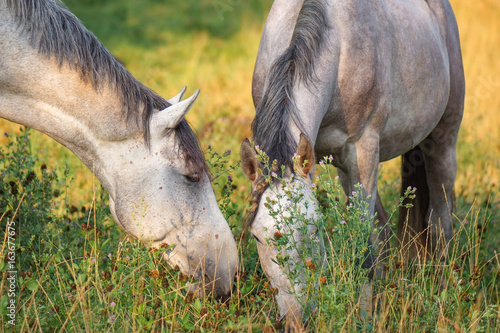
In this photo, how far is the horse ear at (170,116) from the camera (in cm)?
296

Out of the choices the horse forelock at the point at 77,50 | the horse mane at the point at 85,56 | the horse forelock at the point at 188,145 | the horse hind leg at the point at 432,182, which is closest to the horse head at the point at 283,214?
the horse forelock at the point at 188,145

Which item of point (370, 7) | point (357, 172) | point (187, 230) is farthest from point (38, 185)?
point (370, 7)

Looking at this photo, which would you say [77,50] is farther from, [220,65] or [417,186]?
[220,65]

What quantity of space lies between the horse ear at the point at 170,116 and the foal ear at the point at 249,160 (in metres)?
0.33

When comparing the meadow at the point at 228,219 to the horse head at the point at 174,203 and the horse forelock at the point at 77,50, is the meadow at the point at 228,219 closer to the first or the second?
the horse head at the point at 174,203

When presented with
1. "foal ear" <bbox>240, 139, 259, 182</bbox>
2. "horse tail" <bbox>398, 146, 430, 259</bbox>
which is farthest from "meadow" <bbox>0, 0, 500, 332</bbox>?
"foal ear" <bbox>240, 139, 259, 182</bbox>

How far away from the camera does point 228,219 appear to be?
3.70 meters

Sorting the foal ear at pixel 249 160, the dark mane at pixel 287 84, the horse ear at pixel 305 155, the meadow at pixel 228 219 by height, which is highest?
the dark mane at pixel 287 84

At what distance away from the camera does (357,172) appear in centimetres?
376

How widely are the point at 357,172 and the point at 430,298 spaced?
36.4 inches

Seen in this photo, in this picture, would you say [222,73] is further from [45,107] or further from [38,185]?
A: [45,107]

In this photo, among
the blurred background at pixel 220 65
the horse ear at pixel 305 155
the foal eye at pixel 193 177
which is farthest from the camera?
the blurred background at pixel 220 65

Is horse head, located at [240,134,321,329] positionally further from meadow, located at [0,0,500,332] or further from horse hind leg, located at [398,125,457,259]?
horse hind leg, located at [398,125,457,259]

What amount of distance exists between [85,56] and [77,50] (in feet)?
0.15
